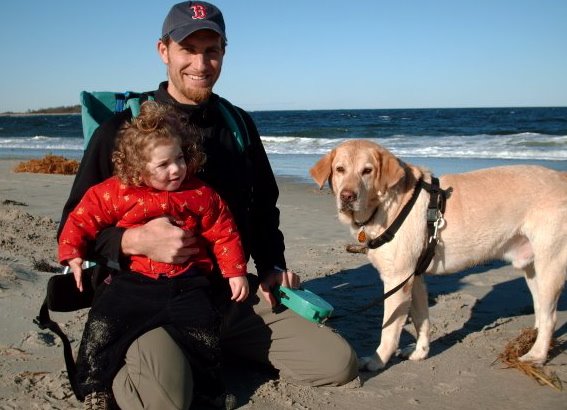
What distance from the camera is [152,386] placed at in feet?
8.96

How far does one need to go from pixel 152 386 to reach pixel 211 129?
5.53 feet

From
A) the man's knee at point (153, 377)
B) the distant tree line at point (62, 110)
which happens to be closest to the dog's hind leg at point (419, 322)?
the man's knee at point (153, 377)

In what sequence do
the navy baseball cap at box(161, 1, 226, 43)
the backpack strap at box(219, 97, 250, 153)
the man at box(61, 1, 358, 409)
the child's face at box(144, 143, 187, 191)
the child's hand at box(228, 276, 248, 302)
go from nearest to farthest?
the child's face at box(144, 143, 187, 191), the child's hand at box(228, 276, 248, 302), the man at box(61, 1, 358, 409), the navy baseball cap at box(161, 1, 226, 43), the backpack strap at box(219, 97, 250, 153)

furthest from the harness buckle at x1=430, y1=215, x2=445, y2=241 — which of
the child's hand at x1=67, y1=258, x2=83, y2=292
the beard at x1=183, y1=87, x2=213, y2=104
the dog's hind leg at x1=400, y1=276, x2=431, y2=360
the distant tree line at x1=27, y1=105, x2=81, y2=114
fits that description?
the distant tree line at x1=27, y1=105, x2=81, y2=114

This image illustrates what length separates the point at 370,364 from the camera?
3660mm

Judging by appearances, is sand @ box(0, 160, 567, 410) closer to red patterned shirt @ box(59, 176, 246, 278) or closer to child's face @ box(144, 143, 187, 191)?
red patterned shirt @ box(59, 176, 246, 278)

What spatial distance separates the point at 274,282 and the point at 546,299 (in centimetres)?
193

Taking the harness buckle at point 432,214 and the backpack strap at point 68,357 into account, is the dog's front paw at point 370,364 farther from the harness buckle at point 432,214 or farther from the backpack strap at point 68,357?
the backpack strap at point 68,357

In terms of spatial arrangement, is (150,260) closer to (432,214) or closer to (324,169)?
(324,169)

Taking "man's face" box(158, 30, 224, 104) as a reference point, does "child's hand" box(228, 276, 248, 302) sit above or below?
below

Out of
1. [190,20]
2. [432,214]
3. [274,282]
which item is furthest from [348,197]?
[190,20]

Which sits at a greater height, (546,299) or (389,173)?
(389,173)

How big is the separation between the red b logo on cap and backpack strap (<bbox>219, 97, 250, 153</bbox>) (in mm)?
598

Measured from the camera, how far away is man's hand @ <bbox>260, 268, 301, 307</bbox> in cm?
357
